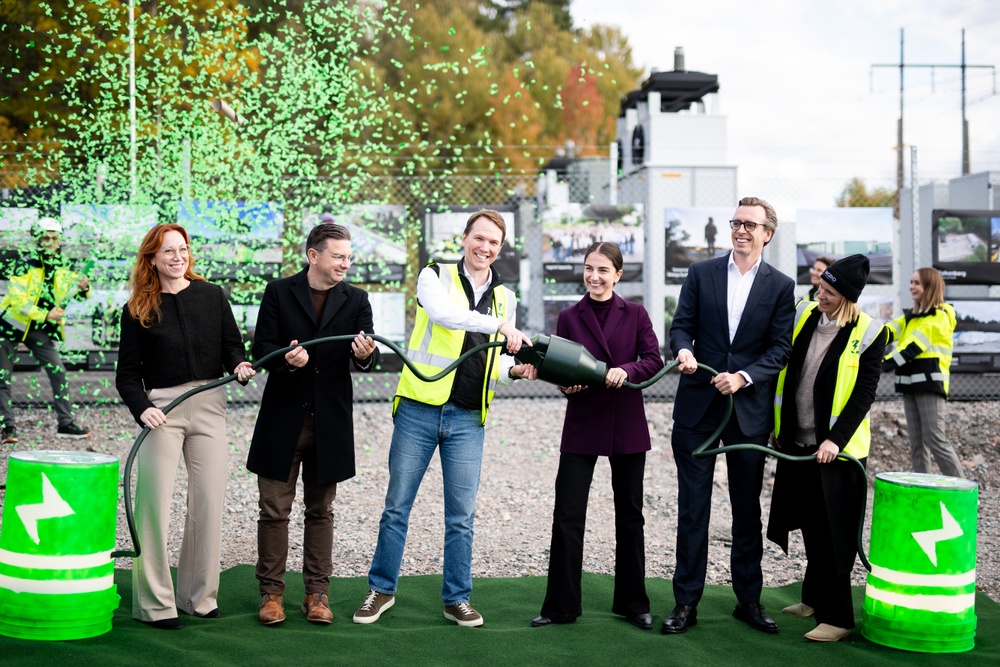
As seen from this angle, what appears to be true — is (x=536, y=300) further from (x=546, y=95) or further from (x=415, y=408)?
(x=546, y=95)

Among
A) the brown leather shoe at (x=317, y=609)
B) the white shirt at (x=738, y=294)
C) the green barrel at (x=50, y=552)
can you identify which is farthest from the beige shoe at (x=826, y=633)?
the green barrel at (x=50, y=552)

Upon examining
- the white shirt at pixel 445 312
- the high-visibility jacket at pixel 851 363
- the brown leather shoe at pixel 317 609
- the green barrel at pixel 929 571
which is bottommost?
the brown leather shoe at pixel 317 609

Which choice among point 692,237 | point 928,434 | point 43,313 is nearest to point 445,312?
point 928,434

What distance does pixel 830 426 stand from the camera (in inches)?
158

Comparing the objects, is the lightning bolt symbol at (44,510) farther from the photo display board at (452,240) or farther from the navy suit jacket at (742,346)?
the photo display board at (452,240)

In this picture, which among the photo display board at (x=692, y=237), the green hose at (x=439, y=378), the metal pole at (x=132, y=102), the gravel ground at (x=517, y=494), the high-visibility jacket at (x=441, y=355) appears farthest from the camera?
the photo display board at (x=692, y=237)

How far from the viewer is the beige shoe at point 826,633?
13.0 ft

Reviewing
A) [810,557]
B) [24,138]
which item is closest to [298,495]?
[810,557]

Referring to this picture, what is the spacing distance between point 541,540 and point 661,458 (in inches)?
107

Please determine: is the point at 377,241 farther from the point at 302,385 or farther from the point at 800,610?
the point at 800,610

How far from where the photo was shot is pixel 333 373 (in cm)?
414

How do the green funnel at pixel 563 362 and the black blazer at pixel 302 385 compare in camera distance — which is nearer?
the green funnel at pixel 563 362

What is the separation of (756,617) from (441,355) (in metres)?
1.87

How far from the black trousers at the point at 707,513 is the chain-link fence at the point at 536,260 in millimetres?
5961
